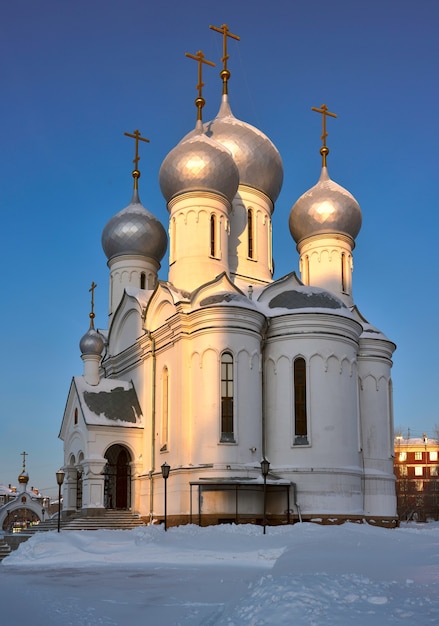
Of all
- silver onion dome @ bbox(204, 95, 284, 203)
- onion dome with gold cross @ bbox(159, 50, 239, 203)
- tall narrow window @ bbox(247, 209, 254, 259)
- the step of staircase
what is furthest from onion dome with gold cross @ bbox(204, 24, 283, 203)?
the step of staircase

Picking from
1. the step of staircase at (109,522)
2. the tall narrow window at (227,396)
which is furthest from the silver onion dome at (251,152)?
the step of staircase at (109,522)

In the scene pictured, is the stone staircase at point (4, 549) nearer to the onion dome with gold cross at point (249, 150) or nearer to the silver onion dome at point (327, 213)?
the onion dome with gold cross at point (249, 150)

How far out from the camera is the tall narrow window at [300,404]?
2288 cm

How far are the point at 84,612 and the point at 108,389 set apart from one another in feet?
57.9

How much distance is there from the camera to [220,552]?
1527 cm

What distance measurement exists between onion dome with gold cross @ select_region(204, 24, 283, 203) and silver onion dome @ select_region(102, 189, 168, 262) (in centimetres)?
464

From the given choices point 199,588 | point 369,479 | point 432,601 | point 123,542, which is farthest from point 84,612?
point 369,479

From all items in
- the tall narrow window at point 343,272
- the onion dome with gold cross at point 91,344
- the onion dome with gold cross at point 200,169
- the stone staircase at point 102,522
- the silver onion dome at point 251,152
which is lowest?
the stone staircase at point 102,522

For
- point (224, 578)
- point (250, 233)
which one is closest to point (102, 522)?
point (250, 233)

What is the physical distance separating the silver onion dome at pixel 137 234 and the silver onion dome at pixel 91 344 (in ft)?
15.0

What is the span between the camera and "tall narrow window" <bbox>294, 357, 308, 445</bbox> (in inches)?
901

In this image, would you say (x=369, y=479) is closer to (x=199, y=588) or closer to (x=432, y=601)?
(x=199, y=588)

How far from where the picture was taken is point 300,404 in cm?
2320

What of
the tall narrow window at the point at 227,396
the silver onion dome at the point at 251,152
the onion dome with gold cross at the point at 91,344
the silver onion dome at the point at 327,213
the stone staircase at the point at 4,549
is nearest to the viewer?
the stone staircase at the point at 4,549
